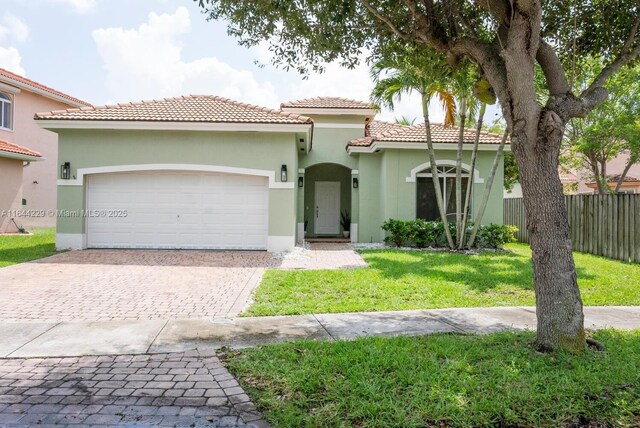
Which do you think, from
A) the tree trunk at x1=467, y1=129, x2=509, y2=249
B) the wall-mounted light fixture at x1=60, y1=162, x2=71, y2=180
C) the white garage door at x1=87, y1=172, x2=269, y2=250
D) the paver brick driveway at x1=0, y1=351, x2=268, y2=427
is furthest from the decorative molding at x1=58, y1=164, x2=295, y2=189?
the paver brick driveway at x1=0, y1=351, x2=268, y2=427

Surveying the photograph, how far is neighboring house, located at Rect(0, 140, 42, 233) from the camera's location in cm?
1844

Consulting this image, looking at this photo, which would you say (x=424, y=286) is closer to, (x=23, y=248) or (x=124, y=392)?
(x=124, y=392)

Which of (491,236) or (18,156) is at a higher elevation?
(18,156)

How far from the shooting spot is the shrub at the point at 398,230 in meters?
14.9

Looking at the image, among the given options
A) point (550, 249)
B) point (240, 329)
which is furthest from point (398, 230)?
point (550, 249)

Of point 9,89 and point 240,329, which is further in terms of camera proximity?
point 9,89

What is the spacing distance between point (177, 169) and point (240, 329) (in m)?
8.99

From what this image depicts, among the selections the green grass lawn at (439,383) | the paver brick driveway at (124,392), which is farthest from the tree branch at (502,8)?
the paver brick driveway at (124,392)

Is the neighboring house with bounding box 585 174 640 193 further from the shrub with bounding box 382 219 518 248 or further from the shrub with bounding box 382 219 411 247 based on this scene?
the shrub with bounding box 382 219 411 247

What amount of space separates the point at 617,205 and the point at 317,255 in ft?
29.0

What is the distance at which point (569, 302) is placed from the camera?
4.43 metres

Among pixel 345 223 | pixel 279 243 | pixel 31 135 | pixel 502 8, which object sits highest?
pixel 31 135

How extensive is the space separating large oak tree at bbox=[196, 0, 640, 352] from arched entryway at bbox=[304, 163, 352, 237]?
13.0m

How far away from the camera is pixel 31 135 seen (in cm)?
2222
